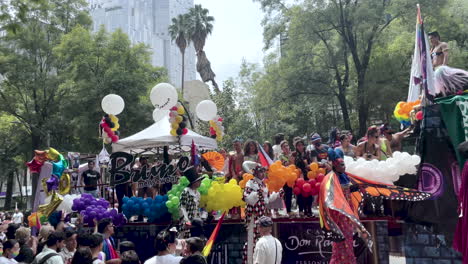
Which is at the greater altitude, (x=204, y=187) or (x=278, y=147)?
(x=278, y=147)

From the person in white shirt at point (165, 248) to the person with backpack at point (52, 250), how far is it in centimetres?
109

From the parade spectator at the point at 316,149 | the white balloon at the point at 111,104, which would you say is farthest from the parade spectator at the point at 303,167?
the white balloon at the point at 111,104

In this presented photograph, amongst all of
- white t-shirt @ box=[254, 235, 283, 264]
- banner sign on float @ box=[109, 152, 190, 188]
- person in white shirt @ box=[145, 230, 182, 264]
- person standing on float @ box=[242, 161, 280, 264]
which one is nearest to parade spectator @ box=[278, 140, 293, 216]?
person standing on float @ box=[242, 161, 280, 264]

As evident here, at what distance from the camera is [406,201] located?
9.02m

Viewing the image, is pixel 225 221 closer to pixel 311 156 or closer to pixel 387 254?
pixel 311 156

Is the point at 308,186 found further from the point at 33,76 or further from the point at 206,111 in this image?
the point at 33,76

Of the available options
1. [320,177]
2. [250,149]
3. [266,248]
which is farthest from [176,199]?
[266,248]

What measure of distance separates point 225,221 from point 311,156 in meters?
2.40

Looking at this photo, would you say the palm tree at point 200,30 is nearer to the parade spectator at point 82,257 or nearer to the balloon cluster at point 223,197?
the balloon cluster at point 223,197

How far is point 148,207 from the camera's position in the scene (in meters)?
11.3

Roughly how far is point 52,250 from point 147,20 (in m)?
140

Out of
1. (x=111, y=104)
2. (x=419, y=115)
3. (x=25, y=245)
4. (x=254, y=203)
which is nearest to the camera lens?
(x=25, y=245)

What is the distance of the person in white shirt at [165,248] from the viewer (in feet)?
18.7

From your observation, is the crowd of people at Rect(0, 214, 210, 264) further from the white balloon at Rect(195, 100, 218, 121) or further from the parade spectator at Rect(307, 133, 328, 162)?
the white balloon at Rect(195, 100, 218, 121)
